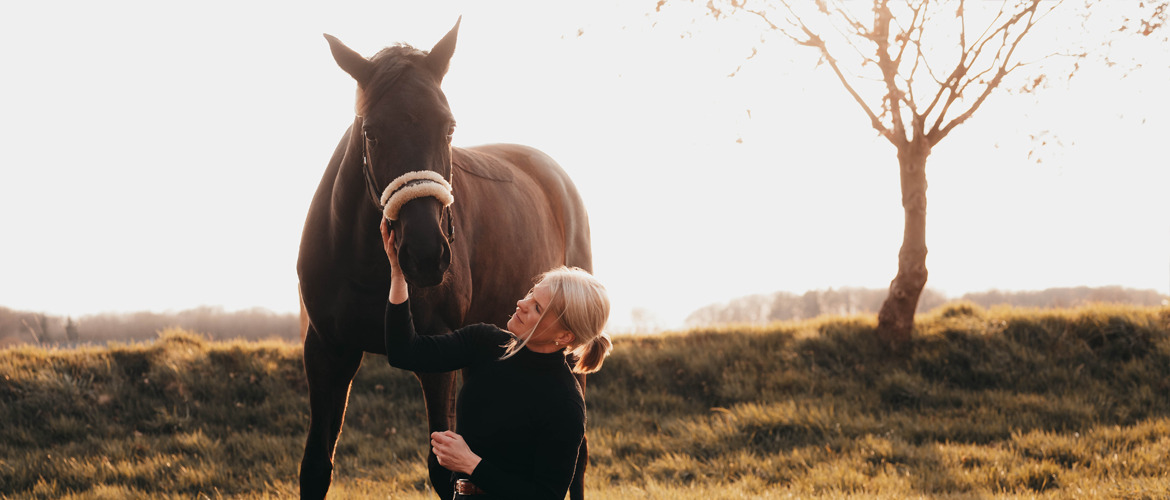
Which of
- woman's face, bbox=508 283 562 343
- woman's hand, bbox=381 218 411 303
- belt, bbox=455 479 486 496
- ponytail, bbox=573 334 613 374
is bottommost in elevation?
belt, bbox=455 479 486 496

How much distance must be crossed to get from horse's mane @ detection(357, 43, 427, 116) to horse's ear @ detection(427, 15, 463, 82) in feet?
0.13

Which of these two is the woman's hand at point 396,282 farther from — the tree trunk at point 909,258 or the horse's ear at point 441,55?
the tree trunk at point 909,258

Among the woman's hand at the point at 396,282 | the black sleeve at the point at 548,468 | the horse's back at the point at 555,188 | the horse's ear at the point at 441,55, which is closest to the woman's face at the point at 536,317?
the black sleeve at the point at 548,468

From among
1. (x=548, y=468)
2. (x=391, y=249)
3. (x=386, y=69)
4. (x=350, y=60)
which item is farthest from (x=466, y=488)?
(x=350, y=60)

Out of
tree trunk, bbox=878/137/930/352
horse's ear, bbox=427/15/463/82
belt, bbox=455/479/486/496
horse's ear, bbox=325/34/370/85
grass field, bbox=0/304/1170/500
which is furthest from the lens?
tree trunk, bbox=878/137/930/352

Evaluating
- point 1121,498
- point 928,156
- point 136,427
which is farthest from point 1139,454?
point 136,427

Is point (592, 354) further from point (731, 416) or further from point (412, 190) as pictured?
point (731, 416)

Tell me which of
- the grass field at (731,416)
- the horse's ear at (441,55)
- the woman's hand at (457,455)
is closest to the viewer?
the woman's hand at (457,455)

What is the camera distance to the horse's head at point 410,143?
2.55 metres

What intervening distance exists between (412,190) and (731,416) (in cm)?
490

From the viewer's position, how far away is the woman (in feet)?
7.79

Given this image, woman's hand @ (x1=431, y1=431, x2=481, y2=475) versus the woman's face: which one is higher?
the woman's face

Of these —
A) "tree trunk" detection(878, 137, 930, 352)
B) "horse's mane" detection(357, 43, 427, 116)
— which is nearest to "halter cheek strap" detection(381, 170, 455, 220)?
"horse's mane" detection(357, 43, 427, 116)

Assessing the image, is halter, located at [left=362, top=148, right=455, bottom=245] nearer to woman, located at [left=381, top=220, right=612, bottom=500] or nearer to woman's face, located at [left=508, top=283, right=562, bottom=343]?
woman, located at [left=381, top=220, right=612, bottom=500]
